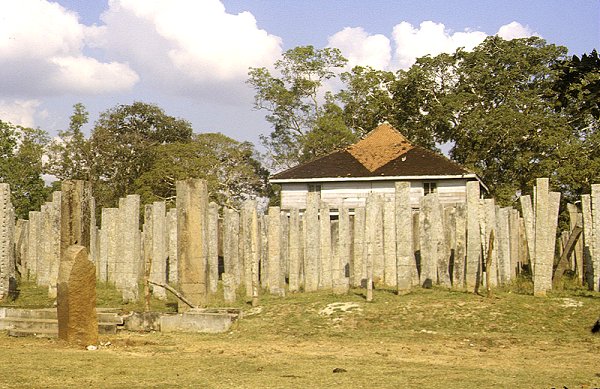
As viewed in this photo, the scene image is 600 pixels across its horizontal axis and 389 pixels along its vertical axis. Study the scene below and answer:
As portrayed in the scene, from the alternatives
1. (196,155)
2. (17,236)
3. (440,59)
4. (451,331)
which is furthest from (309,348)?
(196,155)

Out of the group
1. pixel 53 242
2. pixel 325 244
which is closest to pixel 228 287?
pixel 325 244

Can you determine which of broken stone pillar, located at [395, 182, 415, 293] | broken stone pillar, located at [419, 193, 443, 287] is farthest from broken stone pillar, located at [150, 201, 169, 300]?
broken stone pillar, located at [419, 193, 443, 287]

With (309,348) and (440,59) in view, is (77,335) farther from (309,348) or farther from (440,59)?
(440,59)

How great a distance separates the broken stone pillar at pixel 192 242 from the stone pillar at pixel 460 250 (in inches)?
193

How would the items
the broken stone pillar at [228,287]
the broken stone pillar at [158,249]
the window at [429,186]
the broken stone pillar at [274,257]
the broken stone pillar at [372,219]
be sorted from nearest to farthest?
the broken stone pillar at [228,287], the broken stone pillar at [372,219], the broken stone pillar at [274,257], the broken stone pillar at [158,249], the window at [429,186]

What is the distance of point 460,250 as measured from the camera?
1658 centimetres

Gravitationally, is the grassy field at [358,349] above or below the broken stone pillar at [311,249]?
below

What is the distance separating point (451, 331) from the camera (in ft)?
44.0

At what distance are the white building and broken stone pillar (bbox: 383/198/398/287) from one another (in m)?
18.2

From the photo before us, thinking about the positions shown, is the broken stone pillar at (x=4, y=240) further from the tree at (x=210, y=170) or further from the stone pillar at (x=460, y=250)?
the tree at (x=210, y=170)

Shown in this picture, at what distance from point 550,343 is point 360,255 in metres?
5.60

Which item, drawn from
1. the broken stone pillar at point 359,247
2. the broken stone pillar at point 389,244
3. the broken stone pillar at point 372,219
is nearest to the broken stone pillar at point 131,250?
the broken stone pillar at point 359,247

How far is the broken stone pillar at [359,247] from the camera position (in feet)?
56.2

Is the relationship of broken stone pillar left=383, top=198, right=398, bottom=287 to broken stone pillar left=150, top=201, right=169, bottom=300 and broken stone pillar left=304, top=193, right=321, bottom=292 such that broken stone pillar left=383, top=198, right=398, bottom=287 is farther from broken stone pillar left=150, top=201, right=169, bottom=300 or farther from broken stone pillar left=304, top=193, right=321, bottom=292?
broken stone pillar left=150, top=201, right=169, bottom=300
